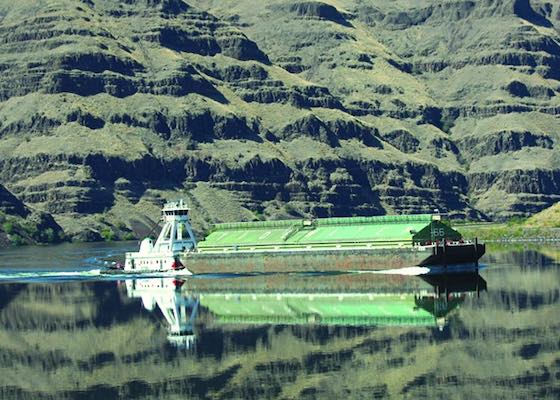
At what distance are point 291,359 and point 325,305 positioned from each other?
43785 mm

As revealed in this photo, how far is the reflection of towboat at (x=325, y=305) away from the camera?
15350cm

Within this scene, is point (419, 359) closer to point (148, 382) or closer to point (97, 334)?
point (148, 382)

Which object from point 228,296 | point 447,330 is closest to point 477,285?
point 228,296

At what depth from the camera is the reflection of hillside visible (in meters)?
114

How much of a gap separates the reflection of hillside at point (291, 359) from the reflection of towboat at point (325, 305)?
2.94 m

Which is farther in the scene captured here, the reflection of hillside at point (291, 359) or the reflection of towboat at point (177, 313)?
the reflection of towboat at point (177, 313)

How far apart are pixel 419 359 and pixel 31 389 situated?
31.4m

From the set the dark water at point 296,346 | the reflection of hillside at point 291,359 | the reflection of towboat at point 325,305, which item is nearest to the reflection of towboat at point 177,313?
the reflection of towboat at point 325,305

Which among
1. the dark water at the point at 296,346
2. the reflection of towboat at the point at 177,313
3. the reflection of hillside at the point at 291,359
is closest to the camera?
the reflection of hillside at the point at 291,359

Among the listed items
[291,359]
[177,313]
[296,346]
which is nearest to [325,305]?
[177,313]

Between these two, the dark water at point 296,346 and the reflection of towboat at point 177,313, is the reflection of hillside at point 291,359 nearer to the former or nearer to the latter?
the dark water at point 296,346

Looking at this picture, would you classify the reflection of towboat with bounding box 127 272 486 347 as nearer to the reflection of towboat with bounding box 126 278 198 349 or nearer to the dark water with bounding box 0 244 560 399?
the reflection of towboat with bounding box 126 278 198 349

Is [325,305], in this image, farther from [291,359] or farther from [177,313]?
[291,359]

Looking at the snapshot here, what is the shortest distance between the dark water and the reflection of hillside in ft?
0.52
